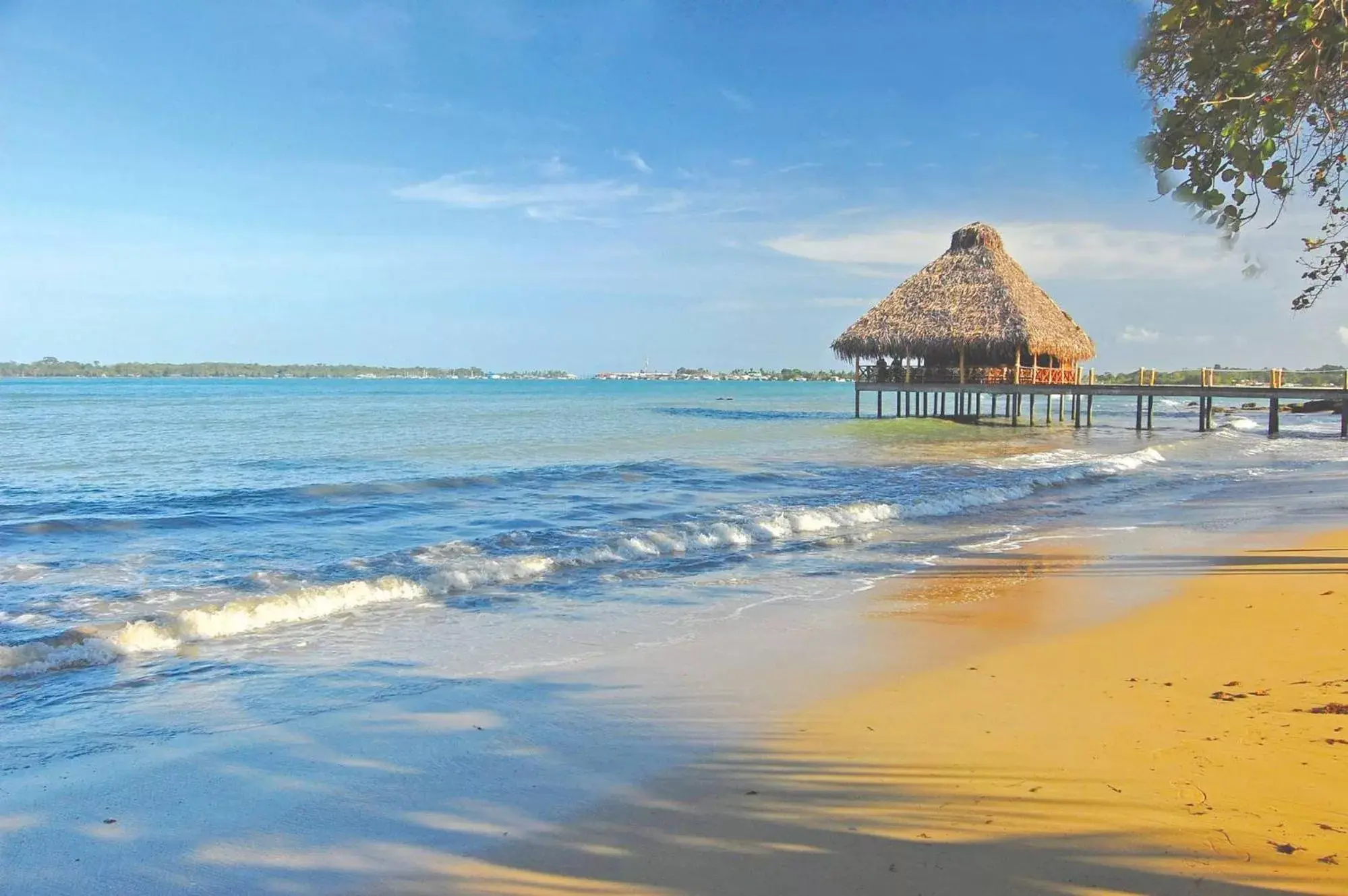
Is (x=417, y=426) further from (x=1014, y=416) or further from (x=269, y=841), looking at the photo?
(x=269, y=841)

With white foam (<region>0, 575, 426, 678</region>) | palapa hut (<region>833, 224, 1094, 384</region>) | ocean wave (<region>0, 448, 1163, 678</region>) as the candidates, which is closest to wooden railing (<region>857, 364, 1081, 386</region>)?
palapa hut (<region>833, 224, 1094, 384</region>)

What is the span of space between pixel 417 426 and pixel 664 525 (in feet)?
77.0

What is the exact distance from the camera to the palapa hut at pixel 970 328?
3141 cm

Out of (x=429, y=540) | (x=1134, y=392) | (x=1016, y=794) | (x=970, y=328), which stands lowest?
(x=429, y=540)

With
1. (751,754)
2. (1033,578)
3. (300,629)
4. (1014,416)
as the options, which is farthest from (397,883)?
(1014,416)

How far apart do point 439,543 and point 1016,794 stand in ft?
25.8

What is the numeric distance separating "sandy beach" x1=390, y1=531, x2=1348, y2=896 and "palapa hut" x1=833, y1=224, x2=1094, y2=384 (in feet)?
89.4

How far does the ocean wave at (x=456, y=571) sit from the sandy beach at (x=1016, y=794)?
4303 millimetres

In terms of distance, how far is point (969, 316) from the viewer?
32281 millimetres

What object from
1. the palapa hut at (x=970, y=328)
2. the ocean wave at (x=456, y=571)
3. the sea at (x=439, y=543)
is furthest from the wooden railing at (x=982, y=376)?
the ocean wave at (x=456, y=571)

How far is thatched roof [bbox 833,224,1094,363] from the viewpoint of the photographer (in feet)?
103

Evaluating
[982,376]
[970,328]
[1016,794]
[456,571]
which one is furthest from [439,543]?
[982,376]

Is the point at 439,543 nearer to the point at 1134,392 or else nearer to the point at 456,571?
the point at 456,571

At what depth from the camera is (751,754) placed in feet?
13.2
